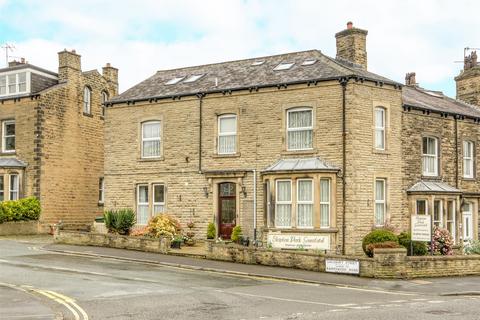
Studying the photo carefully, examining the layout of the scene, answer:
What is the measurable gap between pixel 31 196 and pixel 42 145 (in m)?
2.87

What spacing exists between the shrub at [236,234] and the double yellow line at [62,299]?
1169 cm

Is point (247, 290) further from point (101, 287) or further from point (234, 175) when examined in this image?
point (234, 175)

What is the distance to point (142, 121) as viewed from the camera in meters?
31.8

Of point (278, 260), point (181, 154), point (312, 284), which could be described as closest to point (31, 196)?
point (181, 154)

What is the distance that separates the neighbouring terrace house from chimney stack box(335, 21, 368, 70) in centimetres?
6

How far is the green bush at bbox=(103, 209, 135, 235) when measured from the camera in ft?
97.4

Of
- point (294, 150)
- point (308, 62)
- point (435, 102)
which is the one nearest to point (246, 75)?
point (308, 62)

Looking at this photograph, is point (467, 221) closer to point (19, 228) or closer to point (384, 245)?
point (384, 245)

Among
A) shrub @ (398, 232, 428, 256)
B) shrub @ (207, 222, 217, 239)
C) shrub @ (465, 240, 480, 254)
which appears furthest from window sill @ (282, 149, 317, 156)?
shrub @ (465, 240, 480, 254)

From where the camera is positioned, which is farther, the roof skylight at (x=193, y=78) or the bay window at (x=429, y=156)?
the roof skylight at (x=193, y=78)

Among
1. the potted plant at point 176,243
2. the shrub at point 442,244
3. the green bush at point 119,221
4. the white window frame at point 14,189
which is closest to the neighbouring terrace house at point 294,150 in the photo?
the green bush at point 119,221

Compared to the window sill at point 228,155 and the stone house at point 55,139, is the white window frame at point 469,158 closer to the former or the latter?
the window sill at point 228,155

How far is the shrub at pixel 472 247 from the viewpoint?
28.1 meters

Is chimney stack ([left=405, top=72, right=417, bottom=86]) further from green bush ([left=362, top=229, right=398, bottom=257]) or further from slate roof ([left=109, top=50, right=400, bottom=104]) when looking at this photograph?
green bush ([left=362, top=229, right=398, bottom=257])
